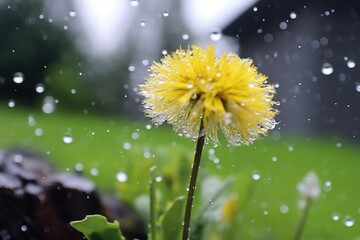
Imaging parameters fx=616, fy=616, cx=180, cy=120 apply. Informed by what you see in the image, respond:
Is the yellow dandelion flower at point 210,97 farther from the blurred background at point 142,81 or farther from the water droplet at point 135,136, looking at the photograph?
the water droplet at point 135,136

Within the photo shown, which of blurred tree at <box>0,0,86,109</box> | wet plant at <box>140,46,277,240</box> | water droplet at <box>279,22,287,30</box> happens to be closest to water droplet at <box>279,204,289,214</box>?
wet plant at <box>140,46,277,240</box>

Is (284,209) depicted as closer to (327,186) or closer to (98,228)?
(327,186)

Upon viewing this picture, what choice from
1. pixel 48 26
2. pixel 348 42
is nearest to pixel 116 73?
pixel 48 26

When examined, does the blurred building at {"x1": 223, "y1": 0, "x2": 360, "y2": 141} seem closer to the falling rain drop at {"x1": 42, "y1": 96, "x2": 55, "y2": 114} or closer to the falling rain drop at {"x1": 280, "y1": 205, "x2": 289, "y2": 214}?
the falling rain drop at {"x1": 42, "y1": 96, "x2": 55, "y2": 114}

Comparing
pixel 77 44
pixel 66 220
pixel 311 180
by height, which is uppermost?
pixel 77 44

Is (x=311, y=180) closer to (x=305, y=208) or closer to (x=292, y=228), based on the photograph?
(x=305, y=208)

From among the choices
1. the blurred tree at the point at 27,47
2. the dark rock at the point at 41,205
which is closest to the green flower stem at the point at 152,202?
the dark rock at the point at 41,205

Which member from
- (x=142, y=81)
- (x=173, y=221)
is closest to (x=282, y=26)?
(x=142, y=81)
